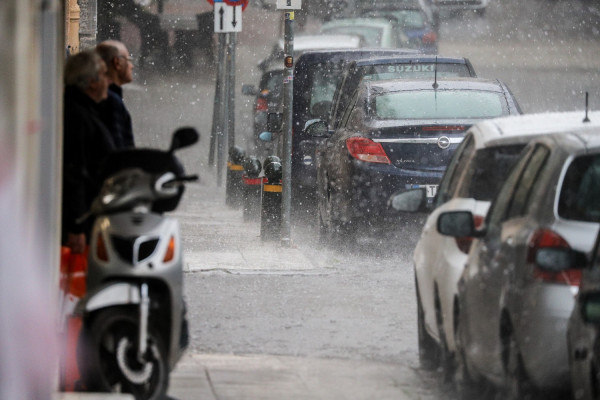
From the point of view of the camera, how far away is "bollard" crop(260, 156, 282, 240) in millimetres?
16817

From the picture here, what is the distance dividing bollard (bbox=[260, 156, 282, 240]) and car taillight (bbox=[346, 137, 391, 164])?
6.83ft

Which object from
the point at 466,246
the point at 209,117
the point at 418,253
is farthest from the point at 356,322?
the point at 209,117

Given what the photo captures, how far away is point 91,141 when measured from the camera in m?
7.81

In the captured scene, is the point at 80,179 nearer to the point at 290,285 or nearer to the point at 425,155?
the point at 290,285

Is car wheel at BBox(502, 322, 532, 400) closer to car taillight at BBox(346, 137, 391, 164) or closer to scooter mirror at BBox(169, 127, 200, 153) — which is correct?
scooter mirror at BBox(169, 127, 200, 153)

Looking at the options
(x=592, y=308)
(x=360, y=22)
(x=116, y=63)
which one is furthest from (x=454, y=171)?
(x=360, y=22)

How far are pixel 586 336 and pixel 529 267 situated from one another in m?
0.99

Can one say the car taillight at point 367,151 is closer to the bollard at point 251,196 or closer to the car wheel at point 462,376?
the bollard at point 251,196

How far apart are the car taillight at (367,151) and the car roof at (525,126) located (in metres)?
5.40

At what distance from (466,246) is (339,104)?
370 inches

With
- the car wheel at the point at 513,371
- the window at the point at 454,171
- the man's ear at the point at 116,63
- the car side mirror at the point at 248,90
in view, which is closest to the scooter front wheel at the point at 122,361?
the car wheel at the point at 513,371

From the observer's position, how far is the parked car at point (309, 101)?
60.5ft

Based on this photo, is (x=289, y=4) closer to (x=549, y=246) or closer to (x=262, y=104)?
(x=262, y=104)

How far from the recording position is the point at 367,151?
1477cm
